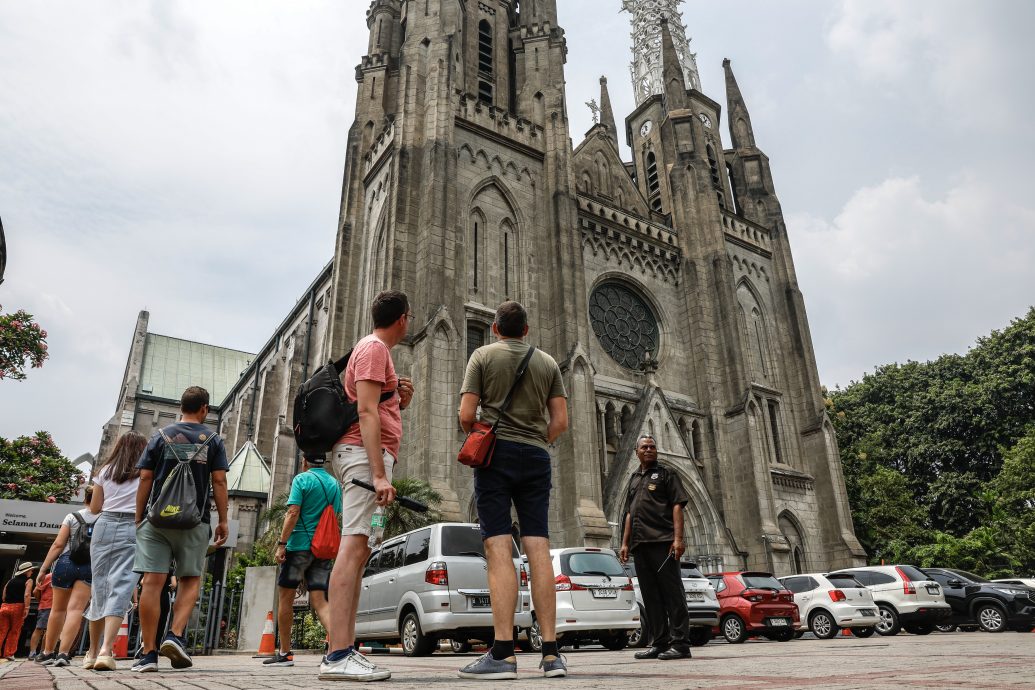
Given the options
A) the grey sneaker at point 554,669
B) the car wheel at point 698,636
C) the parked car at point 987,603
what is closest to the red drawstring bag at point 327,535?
the grey sneaker at point 554,669

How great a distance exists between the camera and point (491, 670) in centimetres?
360

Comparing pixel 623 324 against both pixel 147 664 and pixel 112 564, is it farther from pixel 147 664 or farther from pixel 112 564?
pixel 147 664

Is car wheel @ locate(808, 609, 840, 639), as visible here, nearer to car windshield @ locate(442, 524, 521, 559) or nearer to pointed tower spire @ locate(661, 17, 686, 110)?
car windshield @ locate(442, 524, 521, 559)

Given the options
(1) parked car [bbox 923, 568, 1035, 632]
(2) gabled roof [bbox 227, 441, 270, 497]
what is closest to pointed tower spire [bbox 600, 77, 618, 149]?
(2) gabled roof [bbox 227, 441, 270, 497]

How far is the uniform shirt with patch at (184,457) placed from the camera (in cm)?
520

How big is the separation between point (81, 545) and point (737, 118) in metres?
35.3

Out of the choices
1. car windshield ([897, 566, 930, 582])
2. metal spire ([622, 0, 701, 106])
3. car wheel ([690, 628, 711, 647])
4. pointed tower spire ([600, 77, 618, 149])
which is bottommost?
car wheel ([690, 628, 711, 647])

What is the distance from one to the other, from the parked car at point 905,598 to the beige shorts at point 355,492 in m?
12.6

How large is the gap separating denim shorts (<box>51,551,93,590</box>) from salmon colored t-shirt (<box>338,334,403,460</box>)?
4136 millimetres

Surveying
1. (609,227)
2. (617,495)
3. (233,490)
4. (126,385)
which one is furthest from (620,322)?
(126,385)

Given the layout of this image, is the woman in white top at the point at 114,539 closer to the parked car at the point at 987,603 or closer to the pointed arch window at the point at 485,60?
the parked car at the point at 987,603

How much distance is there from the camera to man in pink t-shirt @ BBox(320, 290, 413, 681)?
3.52 metres

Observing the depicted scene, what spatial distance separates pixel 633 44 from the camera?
4462cm

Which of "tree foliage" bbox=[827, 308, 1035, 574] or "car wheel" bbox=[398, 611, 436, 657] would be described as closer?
"car wheel" bbox=[398, 611, 436, 657]
